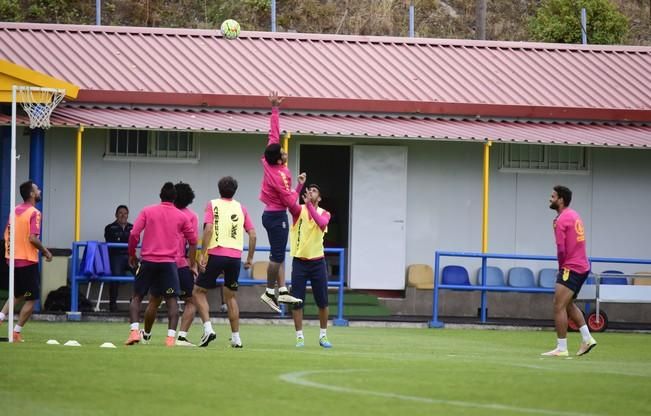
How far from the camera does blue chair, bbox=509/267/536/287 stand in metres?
26.1

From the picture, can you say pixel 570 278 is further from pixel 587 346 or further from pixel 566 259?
pixel 587 346

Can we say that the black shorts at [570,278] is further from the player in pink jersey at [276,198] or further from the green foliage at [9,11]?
the green foliage at [9,11]

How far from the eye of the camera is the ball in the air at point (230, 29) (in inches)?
1029

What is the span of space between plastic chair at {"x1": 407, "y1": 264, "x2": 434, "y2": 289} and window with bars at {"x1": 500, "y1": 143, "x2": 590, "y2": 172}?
251 centimetres

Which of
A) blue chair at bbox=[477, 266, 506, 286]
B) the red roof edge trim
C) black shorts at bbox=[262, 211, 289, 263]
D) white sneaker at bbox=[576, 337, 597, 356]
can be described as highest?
the red roof edge trim

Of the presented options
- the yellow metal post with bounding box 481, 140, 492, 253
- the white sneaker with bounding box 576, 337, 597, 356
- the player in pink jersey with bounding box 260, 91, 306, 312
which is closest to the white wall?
the yellow metal post with bounding box 481, 140, 492, 253

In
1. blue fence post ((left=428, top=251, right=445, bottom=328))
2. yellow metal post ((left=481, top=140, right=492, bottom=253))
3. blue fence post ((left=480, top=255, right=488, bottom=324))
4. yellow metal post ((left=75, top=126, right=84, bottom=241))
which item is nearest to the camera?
yellow metal post ((left=75, top=126, right=84, bottom=241))

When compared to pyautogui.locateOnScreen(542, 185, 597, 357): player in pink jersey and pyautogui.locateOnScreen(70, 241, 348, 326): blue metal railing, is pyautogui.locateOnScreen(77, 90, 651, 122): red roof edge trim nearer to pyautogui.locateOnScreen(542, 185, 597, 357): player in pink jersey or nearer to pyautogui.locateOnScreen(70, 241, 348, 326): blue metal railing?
pyautogui.locateOnScreen(70, 241, 348, 326): blue metal railing

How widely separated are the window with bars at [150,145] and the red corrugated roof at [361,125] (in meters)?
0.50

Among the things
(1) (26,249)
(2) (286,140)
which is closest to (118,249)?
(2) (286,140)

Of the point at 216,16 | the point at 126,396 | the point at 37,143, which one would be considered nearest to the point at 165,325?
the point at 37,143

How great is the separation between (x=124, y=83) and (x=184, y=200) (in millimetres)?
9627

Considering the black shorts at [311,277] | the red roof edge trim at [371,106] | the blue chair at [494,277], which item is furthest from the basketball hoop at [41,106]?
the blue chair at [494,277]

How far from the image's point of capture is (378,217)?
25.6 meters
